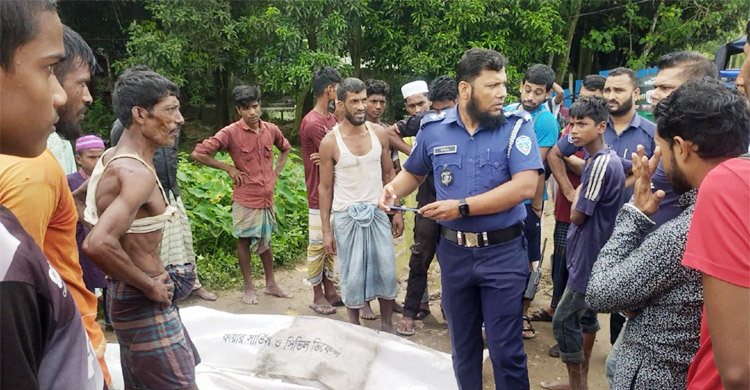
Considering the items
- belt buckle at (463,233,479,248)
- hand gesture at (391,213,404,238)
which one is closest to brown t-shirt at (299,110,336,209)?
hand gesture at (391,213,404,238)

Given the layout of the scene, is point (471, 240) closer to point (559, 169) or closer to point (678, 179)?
point (678, 179)

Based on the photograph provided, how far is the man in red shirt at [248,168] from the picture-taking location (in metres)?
5.23

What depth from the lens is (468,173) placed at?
314 cm

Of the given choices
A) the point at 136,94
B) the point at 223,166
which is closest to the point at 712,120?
the point at 136,94

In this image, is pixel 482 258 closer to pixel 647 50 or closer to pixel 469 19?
pixel 469 19

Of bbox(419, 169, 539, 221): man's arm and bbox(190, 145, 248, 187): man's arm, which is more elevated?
bbox(419, 169, 539, 221): man's arm

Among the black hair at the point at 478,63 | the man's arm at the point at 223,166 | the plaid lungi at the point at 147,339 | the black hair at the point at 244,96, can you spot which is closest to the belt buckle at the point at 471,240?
the black hair at the point at 478,63

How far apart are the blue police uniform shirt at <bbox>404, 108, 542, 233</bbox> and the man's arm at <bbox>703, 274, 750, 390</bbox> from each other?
5.60ft

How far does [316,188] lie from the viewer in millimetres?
5086

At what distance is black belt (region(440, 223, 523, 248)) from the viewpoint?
10.0 feet

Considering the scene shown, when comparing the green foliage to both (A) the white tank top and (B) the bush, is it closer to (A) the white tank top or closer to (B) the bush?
(B) the bush

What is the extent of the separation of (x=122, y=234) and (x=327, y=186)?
229 cm

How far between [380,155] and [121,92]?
91.3 inches

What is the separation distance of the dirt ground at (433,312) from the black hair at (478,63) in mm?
2138
